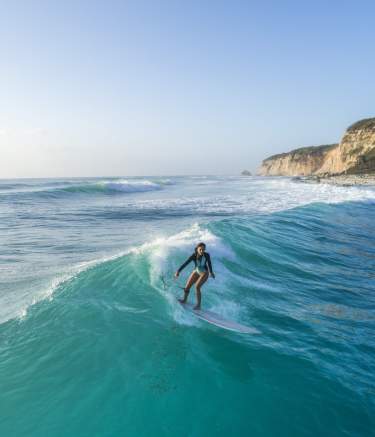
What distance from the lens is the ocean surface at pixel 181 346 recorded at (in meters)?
4.96

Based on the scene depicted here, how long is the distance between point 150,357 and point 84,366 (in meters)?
1.23

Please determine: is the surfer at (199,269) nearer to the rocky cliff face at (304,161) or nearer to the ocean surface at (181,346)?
the ocean surface at (181,346)

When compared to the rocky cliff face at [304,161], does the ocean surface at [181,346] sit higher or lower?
lower

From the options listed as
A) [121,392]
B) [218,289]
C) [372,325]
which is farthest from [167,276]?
[372,325]

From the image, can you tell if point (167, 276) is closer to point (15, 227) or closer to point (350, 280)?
point (350, 280)

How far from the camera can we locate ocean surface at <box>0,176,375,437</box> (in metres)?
4.96

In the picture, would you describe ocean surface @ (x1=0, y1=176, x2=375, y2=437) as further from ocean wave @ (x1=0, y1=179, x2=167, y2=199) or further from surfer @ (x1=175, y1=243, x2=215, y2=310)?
ocean wave @ (x1=0, y1=179, x2=167, y2=199)

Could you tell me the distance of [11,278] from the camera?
10672 millimetres

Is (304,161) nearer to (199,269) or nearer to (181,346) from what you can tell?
(199,269)

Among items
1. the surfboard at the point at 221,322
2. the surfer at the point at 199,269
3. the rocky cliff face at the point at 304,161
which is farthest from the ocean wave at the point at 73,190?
the rocky cliff face at the point at 304,161

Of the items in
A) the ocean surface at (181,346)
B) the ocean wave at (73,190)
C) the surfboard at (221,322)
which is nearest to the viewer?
the ocean surface at (181,346)

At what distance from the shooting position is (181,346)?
6.63 metres

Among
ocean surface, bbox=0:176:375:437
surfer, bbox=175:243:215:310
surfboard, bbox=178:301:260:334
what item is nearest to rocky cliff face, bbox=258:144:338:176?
ocean surface, bbox=0:176:375:437

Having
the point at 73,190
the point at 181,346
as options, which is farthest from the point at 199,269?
the point at 73,190
